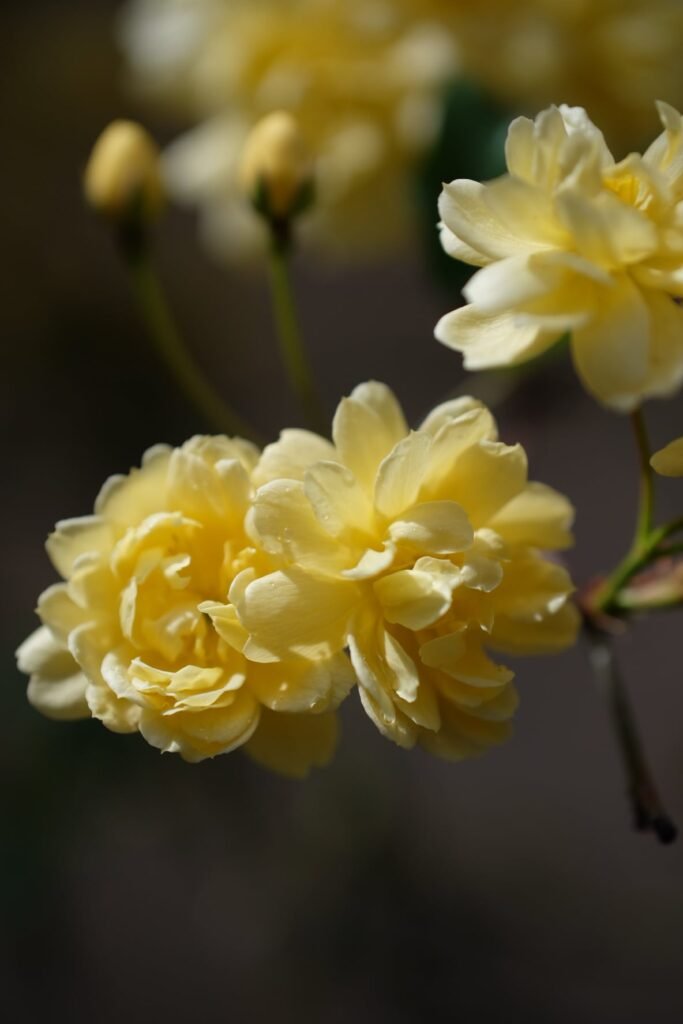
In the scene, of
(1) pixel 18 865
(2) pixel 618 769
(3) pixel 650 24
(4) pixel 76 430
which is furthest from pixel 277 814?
(3) pixel 650 24

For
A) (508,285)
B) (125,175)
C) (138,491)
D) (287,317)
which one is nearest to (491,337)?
(508,285)

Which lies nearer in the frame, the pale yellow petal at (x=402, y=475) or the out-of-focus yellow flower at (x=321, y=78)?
the pale yellow petal at (x=402, y=475)

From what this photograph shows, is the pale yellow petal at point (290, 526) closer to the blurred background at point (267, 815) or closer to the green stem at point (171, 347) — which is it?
the green stem at point (171, 347)

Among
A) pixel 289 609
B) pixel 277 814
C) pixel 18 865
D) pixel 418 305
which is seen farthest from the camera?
pixel 418 305

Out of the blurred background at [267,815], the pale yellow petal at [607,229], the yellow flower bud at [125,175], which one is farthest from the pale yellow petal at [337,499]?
the blurred background at [267,815]

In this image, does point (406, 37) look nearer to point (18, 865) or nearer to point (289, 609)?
point (289, 609)

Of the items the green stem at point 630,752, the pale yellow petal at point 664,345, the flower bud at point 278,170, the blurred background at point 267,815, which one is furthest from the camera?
the blurred background at point 267,815

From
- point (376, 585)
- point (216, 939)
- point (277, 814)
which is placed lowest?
point (216, 939)
